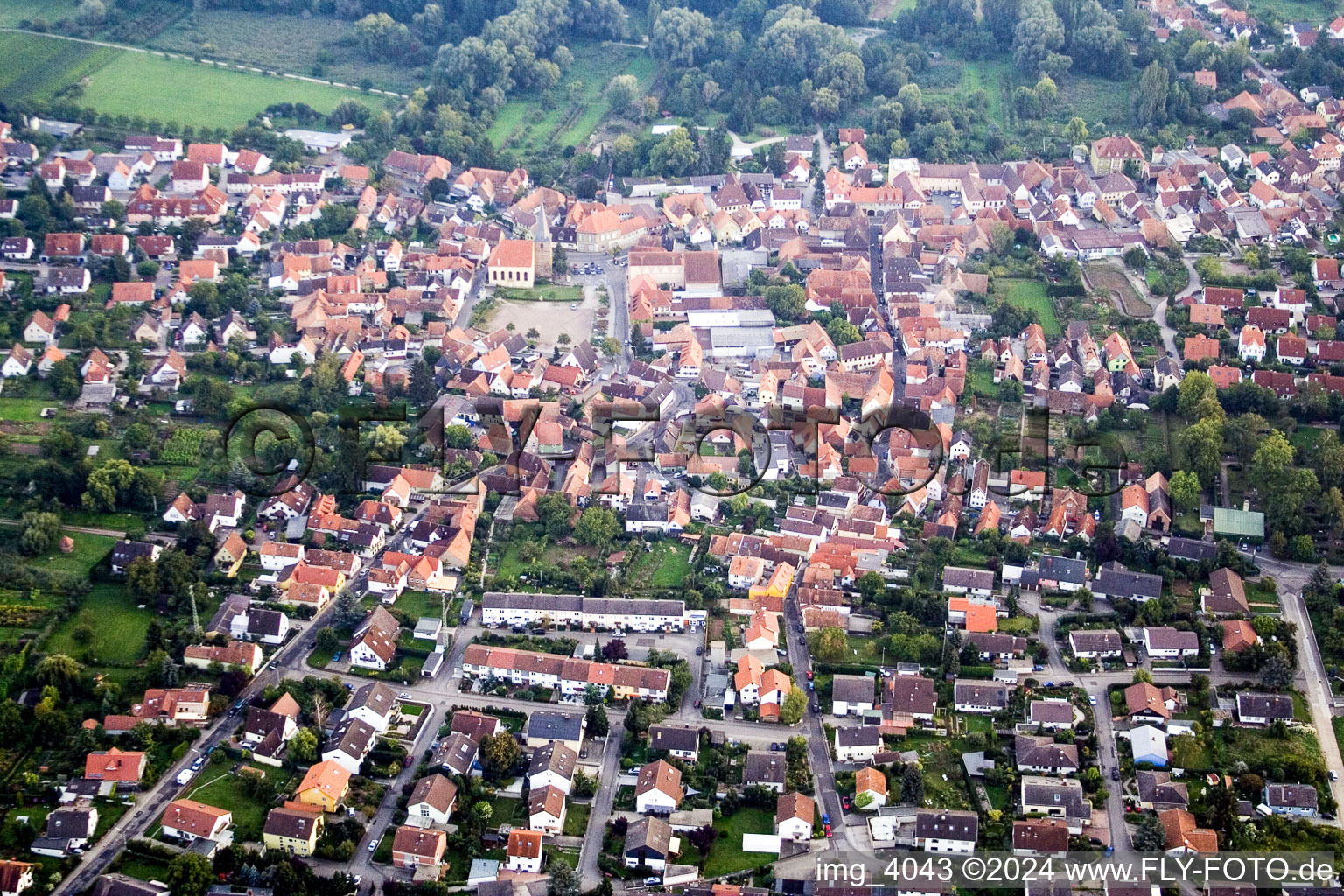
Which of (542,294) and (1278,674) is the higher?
(1278,674)

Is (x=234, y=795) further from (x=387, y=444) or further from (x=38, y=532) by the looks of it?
(x=387, y=444)

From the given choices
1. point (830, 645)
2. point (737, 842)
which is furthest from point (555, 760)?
point (830, 645)

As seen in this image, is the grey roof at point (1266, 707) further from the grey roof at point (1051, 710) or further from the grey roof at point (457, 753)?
the grey roof at point (457, 753)

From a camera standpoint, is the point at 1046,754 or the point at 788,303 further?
the point at 788,303

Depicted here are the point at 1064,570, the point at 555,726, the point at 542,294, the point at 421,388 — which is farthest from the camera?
the point at 542,294

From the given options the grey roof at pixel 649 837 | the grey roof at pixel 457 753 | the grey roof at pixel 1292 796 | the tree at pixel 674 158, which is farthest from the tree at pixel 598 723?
the tree at pixel 674 158

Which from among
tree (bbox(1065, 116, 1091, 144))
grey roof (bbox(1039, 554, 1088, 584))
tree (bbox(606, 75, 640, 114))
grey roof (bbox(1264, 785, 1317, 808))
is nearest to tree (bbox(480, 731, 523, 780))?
grey roof (bbox(1039, 554, 1088, 584))

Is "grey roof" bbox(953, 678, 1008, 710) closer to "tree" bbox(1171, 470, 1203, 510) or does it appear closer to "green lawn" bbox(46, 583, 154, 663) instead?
"tree" bbox(1171, 470, 1203, 510)
